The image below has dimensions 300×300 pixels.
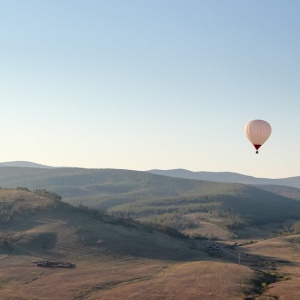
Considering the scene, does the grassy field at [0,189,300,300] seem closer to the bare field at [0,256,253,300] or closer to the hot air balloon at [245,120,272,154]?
the bare field at [0,256,253,300]

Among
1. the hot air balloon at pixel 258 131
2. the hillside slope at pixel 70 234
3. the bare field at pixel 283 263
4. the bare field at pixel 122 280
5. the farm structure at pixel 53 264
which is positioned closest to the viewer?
the bare field at pixel 122 280

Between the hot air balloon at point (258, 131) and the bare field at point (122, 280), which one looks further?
the hot air balloon at point (258, 131)

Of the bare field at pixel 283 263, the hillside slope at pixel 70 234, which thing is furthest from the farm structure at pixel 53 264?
the bare field at pixel 283 263

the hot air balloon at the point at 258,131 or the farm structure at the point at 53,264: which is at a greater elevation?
the hot air balloon at the point at 258,131

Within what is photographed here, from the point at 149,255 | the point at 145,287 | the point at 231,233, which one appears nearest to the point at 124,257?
the point at 149,255

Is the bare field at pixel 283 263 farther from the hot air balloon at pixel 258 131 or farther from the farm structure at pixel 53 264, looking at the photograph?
the farm structure at pixel 53 264

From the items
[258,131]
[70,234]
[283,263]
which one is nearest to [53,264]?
[70,234]

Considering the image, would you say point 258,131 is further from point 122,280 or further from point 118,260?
point 118,260

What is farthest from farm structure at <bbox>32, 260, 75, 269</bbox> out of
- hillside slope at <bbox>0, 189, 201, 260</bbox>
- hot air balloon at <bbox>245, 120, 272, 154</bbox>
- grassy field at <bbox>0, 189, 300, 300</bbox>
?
hot air balloon at <bbox>245, 120, 272, 154</bbox>
